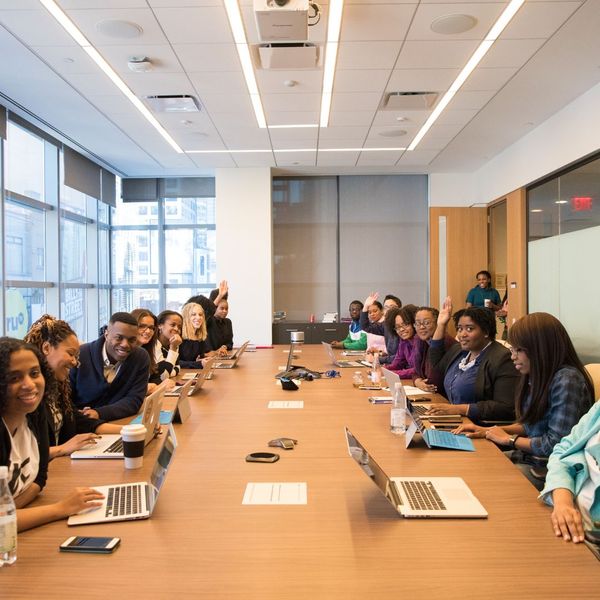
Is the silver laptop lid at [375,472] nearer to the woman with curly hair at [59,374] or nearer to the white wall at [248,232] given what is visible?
the woman with curly hair at [59,374]

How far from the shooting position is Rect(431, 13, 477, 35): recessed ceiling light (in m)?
4.02

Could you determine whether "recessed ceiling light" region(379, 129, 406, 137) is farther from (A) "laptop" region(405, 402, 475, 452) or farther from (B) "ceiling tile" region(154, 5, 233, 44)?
(A) "laptop" region(405, 402, 475, 452)

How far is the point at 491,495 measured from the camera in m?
1.82

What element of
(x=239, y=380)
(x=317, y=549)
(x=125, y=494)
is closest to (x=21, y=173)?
(x=239, y=380)

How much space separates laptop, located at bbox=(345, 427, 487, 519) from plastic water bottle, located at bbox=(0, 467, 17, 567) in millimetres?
943

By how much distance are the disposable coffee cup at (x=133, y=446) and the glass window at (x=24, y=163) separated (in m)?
5.24

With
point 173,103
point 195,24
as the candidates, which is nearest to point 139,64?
point 195,24

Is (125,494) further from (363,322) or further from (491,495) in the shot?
(363,322)

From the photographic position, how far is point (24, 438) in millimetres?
1781

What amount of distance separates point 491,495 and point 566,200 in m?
5.24

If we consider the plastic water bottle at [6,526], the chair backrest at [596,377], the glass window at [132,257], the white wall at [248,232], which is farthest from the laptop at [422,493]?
the glass window at [132,257]

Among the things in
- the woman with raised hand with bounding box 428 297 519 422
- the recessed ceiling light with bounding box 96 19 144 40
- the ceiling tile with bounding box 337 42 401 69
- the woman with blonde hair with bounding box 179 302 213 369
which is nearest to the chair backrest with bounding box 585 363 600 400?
the woman with raised hand with bounding box 428 297 519 422

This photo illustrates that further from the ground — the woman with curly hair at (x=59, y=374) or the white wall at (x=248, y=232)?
the white wall at (x=248, y=232)

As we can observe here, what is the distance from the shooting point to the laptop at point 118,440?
2.26m
